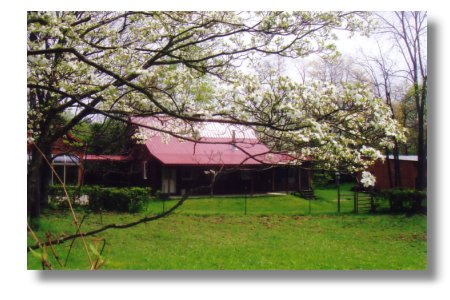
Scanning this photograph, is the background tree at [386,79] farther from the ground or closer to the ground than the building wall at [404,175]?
farther from the ground

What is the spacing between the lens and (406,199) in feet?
11.9

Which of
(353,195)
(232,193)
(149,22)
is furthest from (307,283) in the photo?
(149,22)

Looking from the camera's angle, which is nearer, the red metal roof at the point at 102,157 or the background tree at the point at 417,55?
the background tree at the point at 417,55

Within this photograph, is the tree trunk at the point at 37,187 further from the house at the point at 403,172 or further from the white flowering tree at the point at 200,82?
the house at the point at 403,172

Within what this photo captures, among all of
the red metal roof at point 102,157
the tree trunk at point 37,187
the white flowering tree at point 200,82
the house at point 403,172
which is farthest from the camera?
the red metal roof at point 102,157

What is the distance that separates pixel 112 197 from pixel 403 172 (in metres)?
2.34

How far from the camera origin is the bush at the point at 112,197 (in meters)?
3.53

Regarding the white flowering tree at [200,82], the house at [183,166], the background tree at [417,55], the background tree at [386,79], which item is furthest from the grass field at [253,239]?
the white flowering tree at [200,82]

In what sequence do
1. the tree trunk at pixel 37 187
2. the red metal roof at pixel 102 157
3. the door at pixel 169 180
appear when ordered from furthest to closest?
the door at pixel 169 180, the red metal roof at pixel 102 157, the tree trunk at pixel 37 187

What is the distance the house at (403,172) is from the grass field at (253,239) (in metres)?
0.30

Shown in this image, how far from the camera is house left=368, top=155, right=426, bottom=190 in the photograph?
341 cm

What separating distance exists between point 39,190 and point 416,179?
2926 mm
